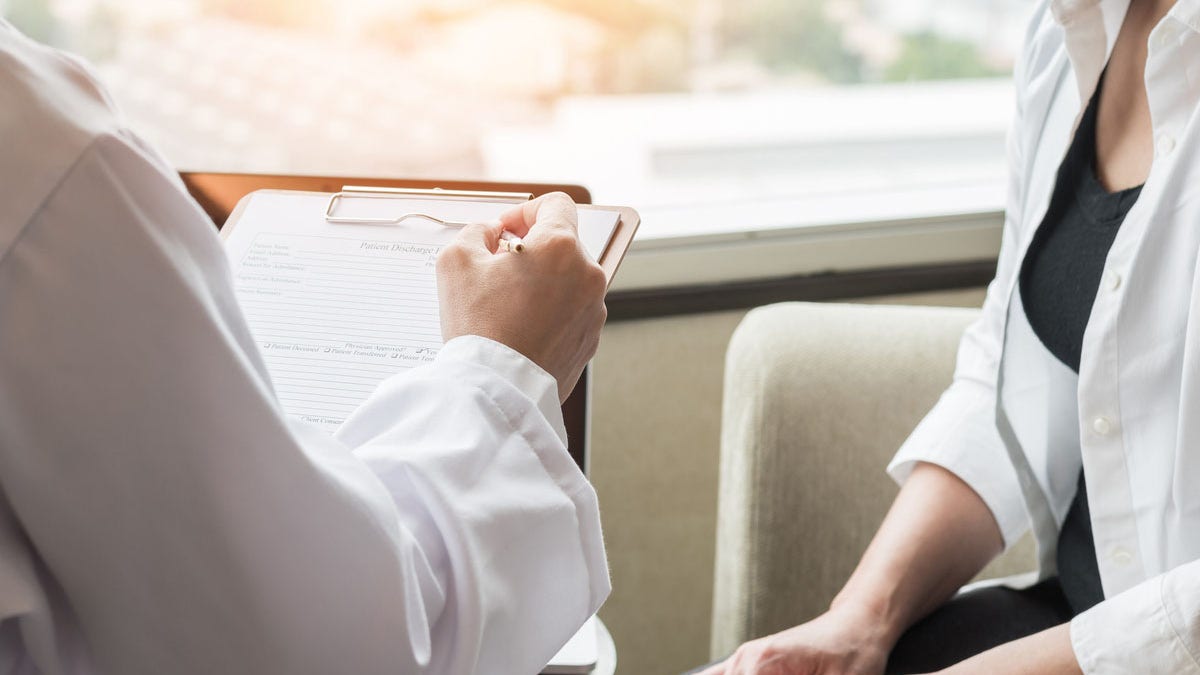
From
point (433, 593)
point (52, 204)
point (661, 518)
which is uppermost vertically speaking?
point (52, 204)

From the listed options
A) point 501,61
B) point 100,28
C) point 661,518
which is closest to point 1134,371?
point 661,518

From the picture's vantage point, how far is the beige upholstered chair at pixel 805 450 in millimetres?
1122

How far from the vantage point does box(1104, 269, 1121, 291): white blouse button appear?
0.84 metres

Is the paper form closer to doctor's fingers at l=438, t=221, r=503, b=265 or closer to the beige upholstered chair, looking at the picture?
doctor's fingers at l=438, t=221, r=503, b=265

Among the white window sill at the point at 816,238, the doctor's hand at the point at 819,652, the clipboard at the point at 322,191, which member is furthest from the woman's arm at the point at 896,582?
the white window sill at the point at 816,238

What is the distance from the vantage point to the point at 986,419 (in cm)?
103

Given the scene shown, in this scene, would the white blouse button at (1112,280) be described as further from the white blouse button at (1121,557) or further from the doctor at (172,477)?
the doctor at (172,477)

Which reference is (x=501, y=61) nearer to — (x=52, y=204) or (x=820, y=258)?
(x=820, y=258)

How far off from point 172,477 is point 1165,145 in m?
0.72

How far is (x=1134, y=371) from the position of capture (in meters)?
0.84

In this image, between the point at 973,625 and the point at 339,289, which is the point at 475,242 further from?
the point at 973,625

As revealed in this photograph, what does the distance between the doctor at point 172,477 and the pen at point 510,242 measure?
11 cm

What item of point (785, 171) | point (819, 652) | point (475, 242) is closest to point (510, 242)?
point (475, 242)

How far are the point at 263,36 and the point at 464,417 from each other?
990 mm
